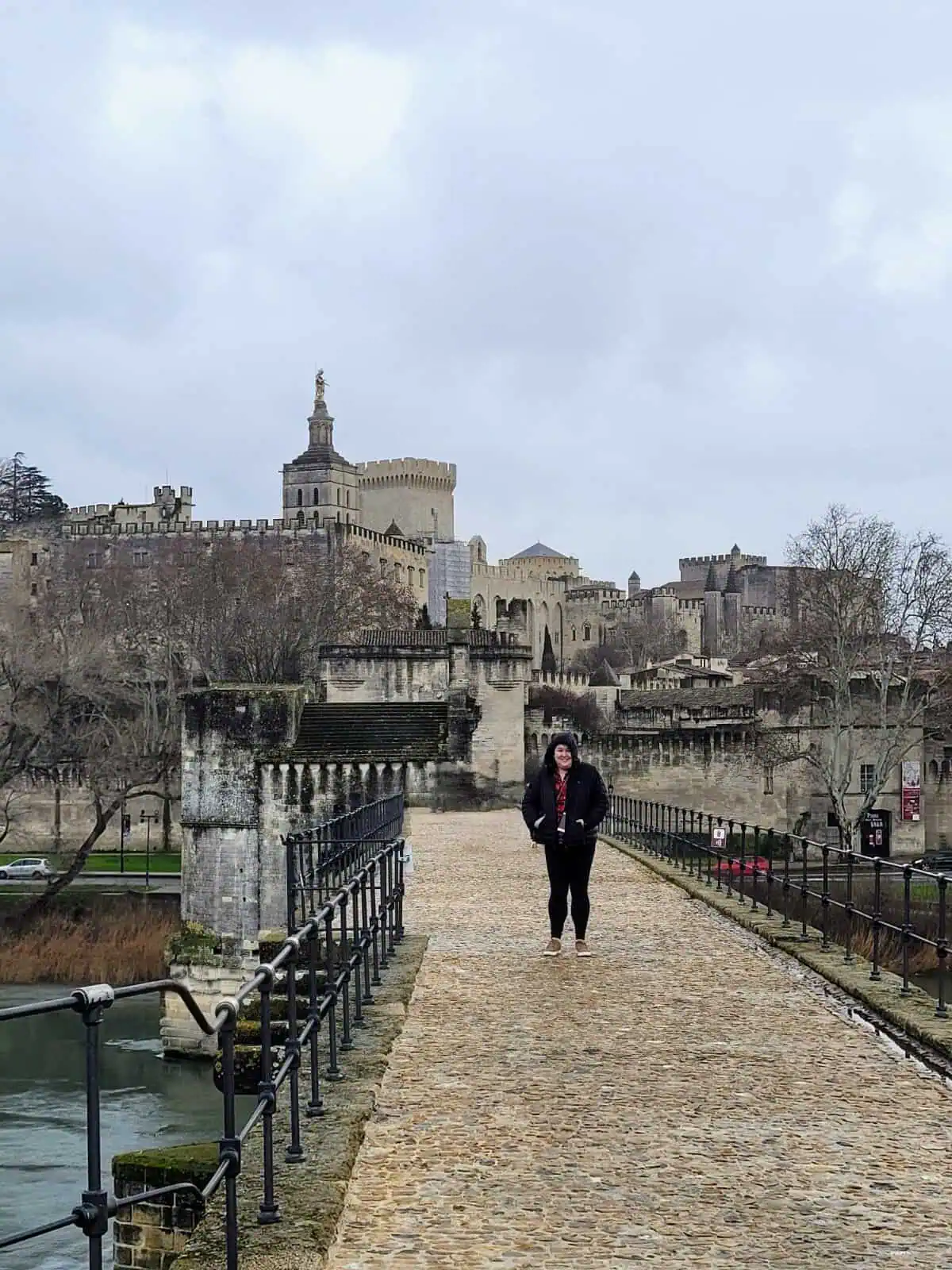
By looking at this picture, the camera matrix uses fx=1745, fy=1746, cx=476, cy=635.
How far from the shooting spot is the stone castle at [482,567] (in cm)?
9881

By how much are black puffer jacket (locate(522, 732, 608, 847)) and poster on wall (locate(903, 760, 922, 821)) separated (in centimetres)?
3975

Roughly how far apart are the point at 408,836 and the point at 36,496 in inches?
3303

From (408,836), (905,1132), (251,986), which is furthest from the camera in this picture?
(408,836)

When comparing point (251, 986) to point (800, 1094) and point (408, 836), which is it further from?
point (408, 836)

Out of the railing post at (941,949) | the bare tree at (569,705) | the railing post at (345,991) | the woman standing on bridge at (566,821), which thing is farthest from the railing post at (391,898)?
the bare tree at (569,705)

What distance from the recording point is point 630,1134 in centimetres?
701

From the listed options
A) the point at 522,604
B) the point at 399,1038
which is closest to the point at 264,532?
the point at 522,604

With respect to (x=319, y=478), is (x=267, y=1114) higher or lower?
lower

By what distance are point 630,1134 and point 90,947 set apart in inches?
1220

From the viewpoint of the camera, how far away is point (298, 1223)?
18.5 feet

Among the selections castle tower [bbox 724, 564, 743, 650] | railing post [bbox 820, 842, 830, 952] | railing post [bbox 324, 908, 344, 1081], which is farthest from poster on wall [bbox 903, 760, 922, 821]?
castle tower [bbox 724, 564, 743, 650]

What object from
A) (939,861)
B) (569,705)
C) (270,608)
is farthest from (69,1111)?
(569,705)

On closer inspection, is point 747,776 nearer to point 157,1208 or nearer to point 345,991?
point 345,991

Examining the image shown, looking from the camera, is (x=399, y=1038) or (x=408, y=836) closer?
(x=399, y=1038)
